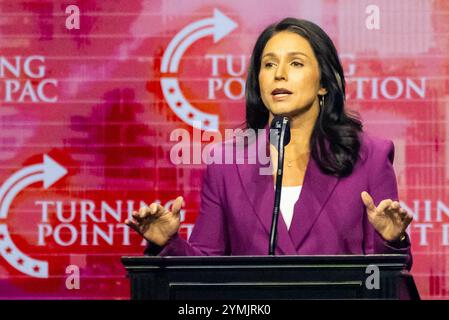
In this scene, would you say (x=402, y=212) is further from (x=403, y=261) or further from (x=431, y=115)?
(x=431, y=115)

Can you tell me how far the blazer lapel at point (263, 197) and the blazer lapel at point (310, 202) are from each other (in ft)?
0.13

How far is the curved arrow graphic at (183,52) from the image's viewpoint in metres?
3.75

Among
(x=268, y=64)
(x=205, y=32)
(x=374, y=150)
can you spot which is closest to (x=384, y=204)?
(x=374, y=150)

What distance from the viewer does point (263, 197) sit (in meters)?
3.14

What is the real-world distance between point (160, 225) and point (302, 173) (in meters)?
0.61

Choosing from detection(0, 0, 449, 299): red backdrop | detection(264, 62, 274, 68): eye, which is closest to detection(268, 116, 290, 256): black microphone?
detection(264, 62, 274, 68): eye

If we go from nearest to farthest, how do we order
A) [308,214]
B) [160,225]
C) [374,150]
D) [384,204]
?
1. [384,204]
2. [160,225]
3. [308,214]
4. [374,150]

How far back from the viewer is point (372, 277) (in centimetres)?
262

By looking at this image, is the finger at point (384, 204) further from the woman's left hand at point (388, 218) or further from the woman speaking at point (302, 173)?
the woman speaking at point (302, 173)

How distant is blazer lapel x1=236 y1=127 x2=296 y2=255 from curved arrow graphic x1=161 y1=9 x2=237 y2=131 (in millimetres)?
532

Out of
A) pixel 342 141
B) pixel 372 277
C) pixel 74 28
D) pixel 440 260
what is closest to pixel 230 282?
pixel 372 277

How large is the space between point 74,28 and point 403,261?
1689 mm

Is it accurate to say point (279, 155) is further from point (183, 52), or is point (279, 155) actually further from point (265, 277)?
point (183, 52)

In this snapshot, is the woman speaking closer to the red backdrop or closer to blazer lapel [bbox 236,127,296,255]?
blazer lapel [bbox 236,127,296,255]
